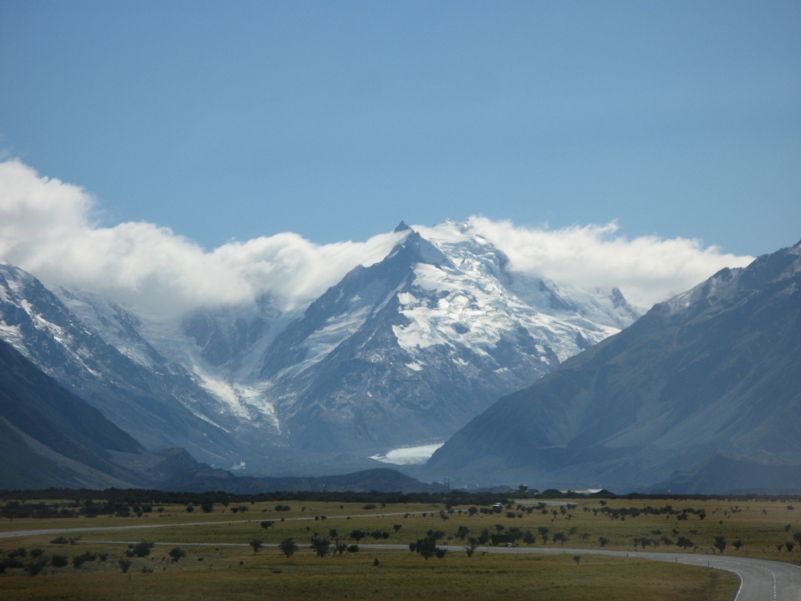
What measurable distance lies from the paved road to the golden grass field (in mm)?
1693

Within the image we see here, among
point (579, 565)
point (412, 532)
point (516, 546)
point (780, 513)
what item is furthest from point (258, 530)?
point (780, 513)

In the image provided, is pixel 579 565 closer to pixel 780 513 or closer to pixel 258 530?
pixel 258 530

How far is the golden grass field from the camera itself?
9519 cm

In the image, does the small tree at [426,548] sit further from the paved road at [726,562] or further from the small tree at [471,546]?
the paved road at [726,562]

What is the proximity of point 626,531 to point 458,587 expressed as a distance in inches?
2336

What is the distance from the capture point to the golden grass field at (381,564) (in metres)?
95.2

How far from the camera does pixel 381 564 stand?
375 feet

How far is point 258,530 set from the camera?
15438 centimetres

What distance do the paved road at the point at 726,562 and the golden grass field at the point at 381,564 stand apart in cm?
169

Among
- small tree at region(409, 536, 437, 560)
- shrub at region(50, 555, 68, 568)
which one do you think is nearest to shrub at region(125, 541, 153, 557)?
shrub at region(50, 555, 68, 568)

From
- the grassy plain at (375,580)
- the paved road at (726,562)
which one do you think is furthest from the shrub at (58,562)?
the paved road at (726,562)

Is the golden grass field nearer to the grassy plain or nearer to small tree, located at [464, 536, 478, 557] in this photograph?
the grassy plain

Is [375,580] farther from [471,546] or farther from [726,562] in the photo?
[726,562]

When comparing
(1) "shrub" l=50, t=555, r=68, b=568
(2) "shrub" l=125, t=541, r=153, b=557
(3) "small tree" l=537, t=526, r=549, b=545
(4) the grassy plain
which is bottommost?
(4) the grassy plain
